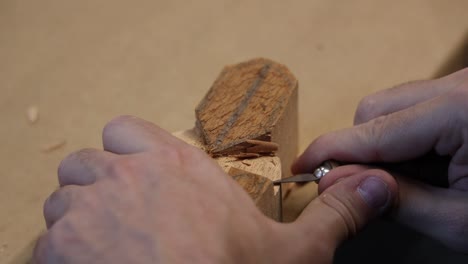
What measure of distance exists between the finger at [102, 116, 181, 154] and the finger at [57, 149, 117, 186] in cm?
3

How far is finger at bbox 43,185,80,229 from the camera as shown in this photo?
2.81ft

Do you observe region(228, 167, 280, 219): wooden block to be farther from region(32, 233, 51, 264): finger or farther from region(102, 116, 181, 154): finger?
region(32, 233, 51, 264): finger

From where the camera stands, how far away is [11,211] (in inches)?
48.8

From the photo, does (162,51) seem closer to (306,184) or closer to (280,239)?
(306,184)

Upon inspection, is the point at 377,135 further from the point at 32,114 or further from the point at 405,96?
the point at 32,114

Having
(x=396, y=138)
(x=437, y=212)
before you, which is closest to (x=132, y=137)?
(x=396, y=138)

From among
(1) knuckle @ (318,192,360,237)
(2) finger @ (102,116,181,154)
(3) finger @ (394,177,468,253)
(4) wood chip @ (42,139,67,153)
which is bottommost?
(3) finger @ (394,177,468,253)

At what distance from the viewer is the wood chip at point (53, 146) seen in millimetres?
1401

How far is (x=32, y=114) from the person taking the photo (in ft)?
4.90

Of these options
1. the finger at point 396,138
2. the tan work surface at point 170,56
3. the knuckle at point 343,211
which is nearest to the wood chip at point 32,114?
the tan work surface at point 170,56

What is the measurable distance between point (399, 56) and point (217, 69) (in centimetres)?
59

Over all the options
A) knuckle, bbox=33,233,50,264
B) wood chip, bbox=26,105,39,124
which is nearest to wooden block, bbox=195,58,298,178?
knuckle, bbox=33,233,50,264

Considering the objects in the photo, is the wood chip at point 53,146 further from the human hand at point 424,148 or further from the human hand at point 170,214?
the human hand at point 424,148

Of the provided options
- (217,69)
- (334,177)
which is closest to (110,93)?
(217,69)
